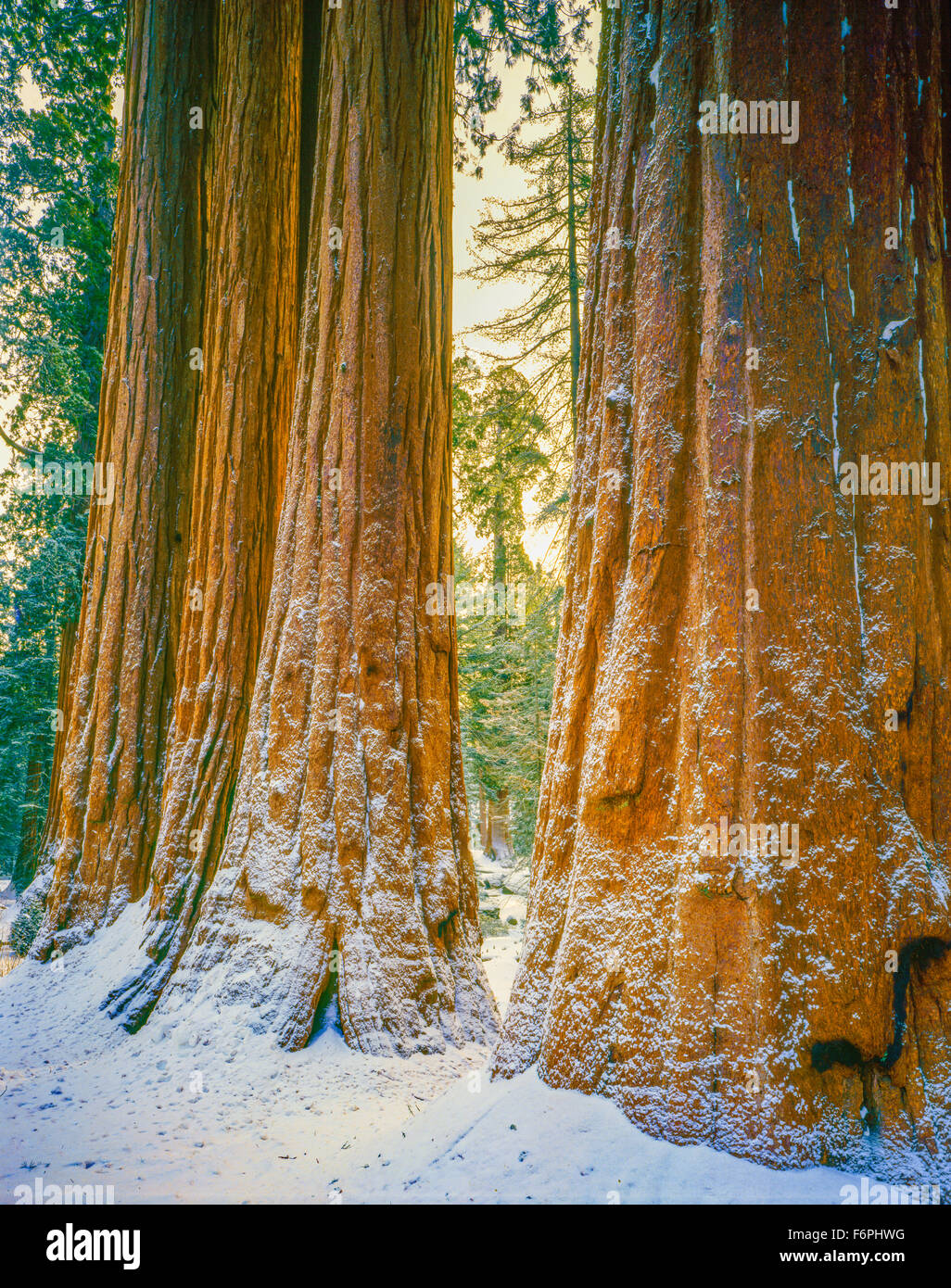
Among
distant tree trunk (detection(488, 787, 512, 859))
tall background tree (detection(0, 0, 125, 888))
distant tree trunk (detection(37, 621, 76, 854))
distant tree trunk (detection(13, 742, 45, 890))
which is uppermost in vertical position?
tall background tree (detection(0, 0, 125, 888))

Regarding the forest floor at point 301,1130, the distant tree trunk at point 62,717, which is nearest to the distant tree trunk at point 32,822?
the distant tree trunk at point 62,717

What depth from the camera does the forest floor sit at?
1.95 meters

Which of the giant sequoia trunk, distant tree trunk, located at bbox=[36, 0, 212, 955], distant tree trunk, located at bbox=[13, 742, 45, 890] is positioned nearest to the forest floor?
the giant sequoia trunk

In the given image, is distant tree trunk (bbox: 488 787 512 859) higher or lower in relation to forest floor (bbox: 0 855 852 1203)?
lower

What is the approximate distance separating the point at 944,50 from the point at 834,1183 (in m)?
3.48

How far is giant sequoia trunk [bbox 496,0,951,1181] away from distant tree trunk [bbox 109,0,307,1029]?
2.80 meters

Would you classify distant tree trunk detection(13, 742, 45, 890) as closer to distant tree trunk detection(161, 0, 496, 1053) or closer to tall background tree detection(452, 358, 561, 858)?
tall background tree detection(452, 358, 561, 858)

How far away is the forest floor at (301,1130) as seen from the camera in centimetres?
195

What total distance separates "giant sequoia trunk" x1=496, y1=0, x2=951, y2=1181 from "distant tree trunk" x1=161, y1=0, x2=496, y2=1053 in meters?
1.32

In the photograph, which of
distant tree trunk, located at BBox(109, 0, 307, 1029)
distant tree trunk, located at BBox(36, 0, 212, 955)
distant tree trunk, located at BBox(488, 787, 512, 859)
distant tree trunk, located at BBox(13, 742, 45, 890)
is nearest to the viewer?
Result: distant tree trunk, located at BBox(109, 0, 307, 1029)

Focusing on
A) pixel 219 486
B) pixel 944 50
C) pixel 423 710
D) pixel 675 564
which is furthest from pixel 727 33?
pixel 219 486

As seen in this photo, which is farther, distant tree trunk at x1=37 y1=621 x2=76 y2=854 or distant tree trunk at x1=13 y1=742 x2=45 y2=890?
distant tree trunk at x1=13 y1=742 x2=45 y2=890

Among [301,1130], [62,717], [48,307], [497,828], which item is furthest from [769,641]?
[497,828]

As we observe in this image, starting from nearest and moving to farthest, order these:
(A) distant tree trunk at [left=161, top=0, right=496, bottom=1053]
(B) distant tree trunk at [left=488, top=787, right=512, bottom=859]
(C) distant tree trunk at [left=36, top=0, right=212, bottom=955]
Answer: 1. (A) distant tree trunk at [left=161, top=0, right=496, bottom=1053]
2. (C) distant tree trunk at [left=36, top=0, right=212, bottom=955]
3. (B) distant tree trunk at [left=488, top=787, right=512, bottom=859]
